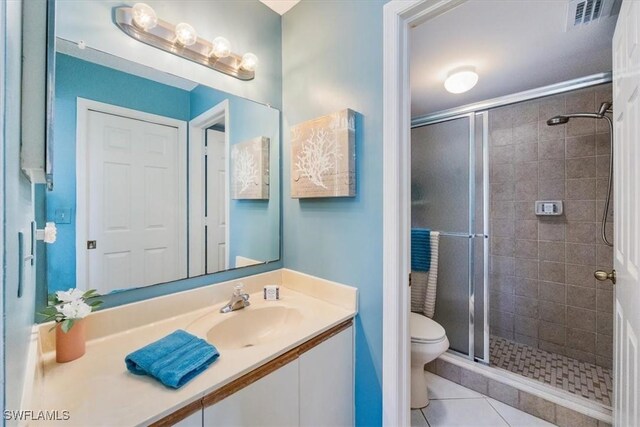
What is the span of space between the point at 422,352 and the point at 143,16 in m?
2.13

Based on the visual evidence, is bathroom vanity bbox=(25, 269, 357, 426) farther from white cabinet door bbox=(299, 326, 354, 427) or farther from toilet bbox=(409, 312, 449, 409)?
toilet bbox=(409, 312, 449, 409)

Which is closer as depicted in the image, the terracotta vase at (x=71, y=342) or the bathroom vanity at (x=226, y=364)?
the bathroom vanity at (x=226, y=364)

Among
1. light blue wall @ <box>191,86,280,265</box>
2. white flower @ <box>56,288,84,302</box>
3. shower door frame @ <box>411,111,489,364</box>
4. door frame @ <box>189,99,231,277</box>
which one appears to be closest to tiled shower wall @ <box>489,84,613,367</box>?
shower door frame @ <box>411,111,489,364</box>

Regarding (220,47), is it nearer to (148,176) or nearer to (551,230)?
(148,176)

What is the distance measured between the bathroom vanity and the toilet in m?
0.58

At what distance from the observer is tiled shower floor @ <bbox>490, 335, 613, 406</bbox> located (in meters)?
1.76

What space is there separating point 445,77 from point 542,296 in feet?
6.32

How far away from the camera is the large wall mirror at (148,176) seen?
0.96 metres

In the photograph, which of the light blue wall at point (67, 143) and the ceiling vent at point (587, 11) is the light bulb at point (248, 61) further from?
the ceiling vent at point (587, 11)

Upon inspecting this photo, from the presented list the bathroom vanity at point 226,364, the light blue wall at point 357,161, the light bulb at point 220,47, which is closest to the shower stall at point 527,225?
the light blue wall at point 357,161

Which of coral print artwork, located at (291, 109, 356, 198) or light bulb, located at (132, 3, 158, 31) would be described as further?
coral print artwork, located at (291, 109, 356, 198)

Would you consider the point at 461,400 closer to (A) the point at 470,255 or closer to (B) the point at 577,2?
(A) the point at 470,255

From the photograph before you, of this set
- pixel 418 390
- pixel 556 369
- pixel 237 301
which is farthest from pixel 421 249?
pixel 237 301

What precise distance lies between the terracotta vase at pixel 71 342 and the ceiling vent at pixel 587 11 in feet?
7.51
